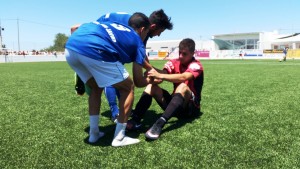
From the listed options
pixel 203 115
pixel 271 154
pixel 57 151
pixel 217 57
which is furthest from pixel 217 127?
pixel 217 57

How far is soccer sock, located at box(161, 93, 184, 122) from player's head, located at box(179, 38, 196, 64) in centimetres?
60

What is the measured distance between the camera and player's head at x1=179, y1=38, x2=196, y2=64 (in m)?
4.23

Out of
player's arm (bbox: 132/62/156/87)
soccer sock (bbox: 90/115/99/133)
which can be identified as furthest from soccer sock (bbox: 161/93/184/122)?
soccer sock (bbox: 90/115/99/133)

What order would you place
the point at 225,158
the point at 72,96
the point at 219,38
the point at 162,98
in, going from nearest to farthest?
the point at 225,158 < the point at 162,98 < the point at 72,96 < the point at 219,38

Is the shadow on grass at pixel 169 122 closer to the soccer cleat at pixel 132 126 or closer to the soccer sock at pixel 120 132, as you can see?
the soccer cleat at pixel 132 126

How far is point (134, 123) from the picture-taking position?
13.4 ft

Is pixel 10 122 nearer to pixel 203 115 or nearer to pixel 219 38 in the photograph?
pixel 203 115

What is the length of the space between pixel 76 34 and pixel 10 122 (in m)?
2.23

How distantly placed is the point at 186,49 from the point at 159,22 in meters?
0.53

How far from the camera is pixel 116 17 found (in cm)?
453

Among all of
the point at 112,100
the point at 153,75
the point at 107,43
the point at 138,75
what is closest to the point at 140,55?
the point at 138,75

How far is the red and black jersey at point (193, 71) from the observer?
13.7 ft

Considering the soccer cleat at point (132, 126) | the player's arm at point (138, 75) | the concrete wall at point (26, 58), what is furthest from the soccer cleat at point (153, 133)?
the concrete wall at point (26, 58)

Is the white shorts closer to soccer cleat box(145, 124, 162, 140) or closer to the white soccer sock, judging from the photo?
the white soccer sock
